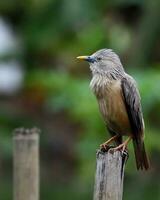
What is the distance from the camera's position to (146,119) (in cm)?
1467

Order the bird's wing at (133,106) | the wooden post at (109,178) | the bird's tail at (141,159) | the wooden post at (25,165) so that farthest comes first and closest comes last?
the bird's wing at (133,106) → the bird's tail at (141,159) → the wooden post at (25,165) → the wooden post at (109,178)

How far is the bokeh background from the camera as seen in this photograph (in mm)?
13844

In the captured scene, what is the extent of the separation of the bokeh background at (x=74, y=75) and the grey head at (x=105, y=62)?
4.08 metres

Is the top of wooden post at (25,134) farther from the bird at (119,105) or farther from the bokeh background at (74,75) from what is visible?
the bokeh background at (74,75)

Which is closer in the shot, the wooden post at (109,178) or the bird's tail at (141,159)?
the wooden post at (109,178)

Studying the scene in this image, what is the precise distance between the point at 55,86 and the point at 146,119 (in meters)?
1.39

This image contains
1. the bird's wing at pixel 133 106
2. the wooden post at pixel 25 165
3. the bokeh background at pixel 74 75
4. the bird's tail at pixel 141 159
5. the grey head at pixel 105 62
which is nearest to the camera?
the wooden post at pixel 25 165

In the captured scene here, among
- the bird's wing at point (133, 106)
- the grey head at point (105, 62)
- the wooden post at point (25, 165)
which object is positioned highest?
the grey head at point (105, 62)

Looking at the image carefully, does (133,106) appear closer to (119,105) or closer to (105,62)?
(119,105)

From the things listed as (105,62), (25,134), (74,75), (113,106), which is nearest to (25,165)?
(25,134)

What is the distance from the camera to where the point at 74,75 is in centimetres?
1670

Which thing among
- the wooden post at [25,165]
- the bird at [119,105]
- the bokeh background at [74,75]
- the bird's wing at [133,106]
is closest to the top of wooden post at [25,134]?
the wooden post at [25,165]

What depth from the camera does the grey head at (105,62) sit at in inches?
317

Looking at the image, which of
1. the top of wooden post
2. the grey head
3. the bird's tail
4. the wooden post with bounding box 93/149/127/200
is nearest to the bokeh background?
the grey head
